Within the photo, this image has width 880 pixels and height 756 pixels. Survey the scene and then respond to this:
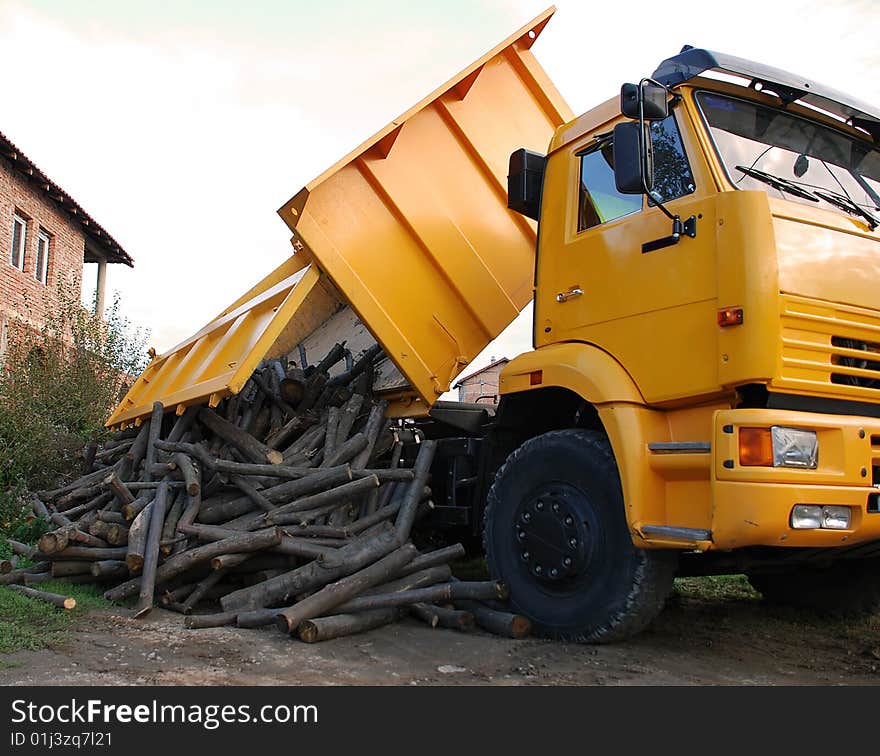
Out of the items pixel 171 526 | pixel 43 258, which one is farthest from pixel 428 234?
pixel 43 258

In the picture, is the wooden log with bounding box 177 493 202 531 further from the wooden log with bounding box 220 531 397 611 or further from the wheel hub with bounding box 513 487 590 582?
the wheel hub with bounding box 513 487 590 582

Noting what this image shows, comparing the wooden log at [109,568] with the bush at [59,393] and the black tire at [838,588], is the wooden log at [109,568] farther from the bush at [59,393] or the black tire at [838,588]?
the black tire at [838,588]

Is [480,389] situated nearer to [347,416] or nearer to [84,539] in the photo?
[347,416]

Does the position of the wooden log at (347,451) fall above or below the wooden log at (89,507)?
above

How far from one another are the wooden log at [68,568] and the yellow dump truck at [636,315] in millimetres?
1516

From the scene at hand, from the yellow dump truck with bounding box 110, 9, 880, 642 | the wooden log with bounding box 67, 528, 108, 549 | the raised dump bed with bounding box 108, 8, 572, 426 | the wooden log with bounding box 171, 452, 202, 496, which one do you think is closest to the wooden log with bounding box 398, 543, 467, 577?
the yellow dump truck with bounding box 110, 9, 880, 642

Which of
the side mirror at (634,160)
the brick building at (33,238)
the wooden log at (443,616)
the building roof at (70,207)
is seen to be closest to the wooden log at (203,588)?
the wooden log at (443,616)

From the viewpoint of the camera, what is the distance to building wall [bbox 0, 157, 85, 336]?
1645 cm

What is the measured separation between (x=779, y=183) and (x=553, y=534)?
234 cm

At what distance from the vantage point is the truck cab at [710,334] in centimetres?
376

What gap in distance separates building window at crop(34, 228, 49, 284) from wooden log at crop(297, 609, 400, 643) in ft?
54.8

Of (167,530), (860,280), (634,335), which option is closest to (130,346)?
(167,530)

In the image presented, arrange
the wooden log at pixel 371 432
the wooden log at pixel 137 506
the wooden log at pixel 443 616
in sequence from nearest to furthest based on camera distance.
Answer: the wooden log at pixel 443 616 → the wooden log at pixel 137 506 → the wooden log at pixel 371 432
